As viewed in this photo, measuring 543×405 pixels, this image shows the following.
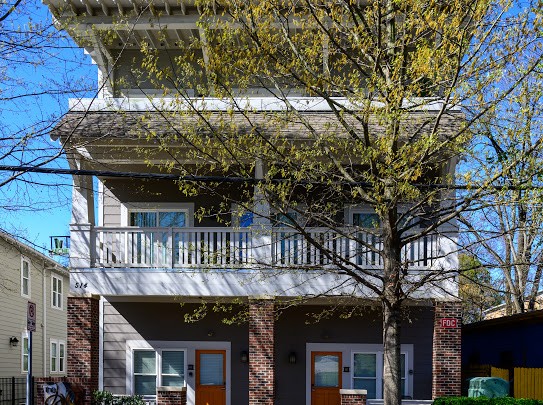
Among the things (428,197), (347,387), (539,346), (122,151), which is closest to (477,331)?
(539,346)

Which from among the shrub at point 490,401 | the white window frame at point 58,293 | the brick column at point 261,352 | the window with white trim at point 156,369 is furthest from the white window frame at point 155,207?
the white window frame at point 58,293

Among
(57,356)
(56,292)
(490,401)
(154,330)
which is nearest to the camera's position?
(490,401)

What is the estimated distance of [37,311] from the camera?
30.6 m

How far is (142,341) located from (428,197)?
10320mm

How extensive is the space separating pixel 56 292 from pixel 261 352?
767 inches

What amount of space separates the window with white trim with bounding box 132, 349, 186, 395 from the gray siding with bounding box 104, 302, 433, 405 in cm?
31

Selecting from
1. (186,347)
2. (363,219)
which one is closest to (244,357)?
(186,347)

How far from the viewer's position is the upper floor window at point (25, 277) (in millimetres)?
29025

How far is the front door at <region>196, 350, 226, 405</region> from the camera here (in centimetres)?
1866

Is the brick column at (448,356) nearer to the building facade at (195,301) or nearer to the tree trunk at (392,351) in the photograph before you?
the building facade at (195,301)

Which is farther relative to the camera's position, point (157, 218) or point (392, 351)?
point (157, 218)

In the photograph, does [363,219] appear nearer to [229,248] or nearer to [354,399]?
[229,248]

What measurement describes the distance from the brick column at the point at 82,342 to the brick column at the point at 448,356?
7.28 meters

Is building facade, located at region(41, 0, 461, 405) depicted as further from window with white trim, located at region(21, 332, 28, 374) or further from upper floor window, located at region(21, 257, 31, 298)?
window with white trim, located at region(21, 332, 28, 374)
